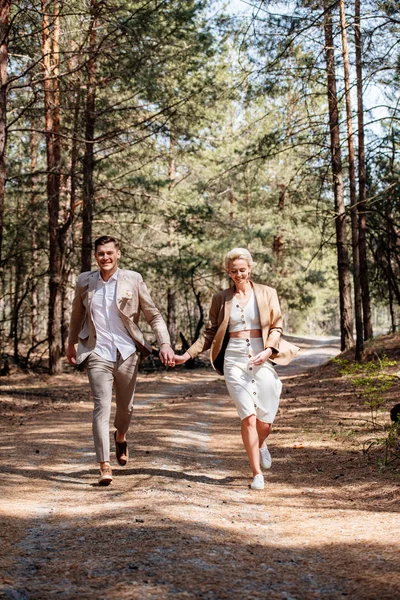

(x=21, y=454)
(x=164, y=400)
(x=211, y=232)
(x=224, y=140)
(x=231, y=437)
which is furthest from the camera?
(x=211, y=232)

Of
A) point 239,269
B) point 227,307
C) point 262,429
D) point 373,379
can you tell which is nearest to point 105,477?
point 262,429

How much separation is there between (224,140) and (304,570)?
19.0m

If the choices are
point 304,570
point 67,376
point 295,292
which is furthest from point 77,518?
point 295,292

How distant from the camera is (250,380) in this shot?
622 cm

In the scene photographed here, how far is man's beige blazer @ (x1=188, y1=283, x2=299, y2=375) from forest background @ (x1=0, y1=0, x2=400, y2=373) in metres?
3.07

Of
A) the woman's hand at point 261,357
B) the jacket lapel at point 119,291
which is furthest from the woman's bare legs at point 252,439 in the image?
the jacket lapel at point 119,291

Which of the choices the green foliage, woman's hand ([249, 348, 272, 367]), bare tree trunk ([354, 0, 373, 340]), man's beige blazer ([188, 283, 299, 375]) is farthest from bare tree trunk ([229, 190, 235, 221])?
woman's hand ([249, 348, 272, 367])

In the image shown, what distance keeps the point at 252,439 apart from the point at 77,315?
2039 mm

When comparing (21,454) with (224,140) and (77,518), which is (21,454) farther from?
(224,140)

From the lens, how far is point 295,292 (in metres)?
41.6

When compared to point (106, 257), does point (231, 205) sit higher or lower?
higher

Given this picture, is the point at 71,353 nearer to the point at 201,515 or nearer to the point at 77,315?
the point at 77,315

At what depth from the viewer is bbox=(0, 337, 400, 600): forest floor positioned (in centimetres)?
352

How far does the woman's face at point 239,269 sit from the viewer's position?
618cm
